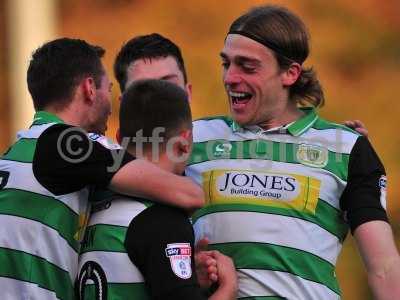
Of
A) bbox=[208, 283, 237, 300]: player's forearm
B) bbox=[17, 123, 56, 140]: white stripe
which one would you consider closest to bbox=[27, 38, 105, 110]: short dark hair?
bbox=[17, 123, 56, 140]: white stripe

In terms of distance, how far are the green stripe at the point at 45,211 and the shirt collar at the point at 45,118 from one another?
264 mm

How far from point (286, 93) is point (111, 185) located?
88cm

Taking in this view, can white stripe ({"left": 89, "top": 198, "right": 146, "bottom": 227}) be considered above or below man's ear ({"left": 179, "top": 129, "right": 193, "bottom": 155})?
below

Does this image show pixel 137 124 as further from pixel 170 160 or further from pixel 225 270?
pixel 225 270

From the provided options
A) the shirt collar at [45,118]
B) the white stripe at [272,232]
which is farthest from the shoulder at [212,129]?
the shirt collar at [45,118]

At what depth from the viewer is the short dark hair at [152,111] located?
10.8 feet

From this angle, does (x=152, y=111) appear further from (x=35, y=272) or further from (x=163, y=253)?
(x=35, y=272)

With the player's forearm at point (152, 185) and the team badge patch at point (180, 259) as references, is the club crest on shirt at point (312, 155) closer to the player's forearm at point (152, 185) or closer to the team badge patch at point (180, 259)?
the player's forearm at point (152, 185)

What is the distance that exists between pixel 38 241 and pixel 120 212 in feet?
1.02

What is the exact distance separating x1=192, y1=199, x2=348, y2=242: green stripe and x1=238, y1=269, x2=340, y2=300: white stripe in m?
0.21

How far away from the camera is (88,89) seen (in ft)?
12.0

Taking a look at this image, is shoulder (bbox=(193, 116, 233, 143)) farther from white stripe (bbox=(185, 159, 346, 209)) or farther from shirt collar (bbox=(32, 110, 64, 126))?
shirt collar (bbox=(32, 110, 64, 126))

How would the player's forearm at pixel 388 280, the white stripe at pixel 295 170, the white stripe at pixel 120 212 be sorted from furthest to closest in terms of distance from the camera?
the white stripe at pixel 295 170, the player's forearm at pixel 388 280, the white stripe at pixel 120 212

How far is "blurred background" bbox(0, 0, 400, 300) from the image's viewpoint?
29.0ft
